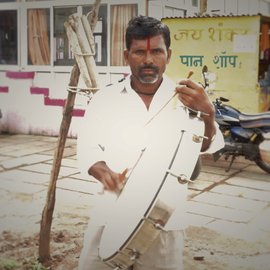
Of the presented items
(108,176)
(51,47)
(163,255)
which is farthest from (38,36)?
(163,255)

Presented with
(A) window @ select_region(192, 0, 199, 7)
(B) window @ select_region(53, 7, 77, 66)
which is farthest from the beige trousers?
(A) window @ select_region(192, 0, 199, 7)

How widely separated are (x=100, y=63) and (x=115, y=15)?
0.89ft

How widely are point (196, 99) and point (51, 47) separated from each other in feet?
4.28

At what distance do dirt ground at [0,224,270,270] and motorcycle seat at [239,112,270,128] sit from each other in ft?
2.55

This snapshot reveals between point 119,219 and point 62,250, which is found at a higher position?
point 119,219

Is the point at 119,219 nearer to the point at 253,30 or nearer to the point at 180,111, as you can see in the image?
the point at 180,111

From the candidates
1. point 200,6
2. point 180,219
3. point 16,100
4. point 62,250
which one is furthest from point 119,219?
point 16,100

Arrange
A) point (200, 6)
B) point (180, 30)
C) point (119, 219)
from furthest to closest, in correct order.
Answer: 1. point (180, 30)
2. point (200, 6)
3. point (119, 219)

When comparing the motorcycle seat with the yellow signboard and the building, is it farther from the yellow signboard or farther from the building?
the building

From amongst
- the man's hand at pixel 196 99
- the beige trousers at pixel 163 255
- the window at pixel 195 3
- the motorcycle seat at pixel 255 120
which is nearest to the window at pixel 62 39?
the window at pixel 195 3

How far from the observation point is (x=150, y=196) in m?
1.89

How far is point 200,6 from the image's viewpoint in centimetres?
261

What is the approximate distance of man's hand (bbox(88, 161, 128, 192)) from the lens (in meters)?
1.99

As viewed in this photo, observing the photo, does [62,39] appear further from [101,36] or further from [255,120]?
[255,120]
